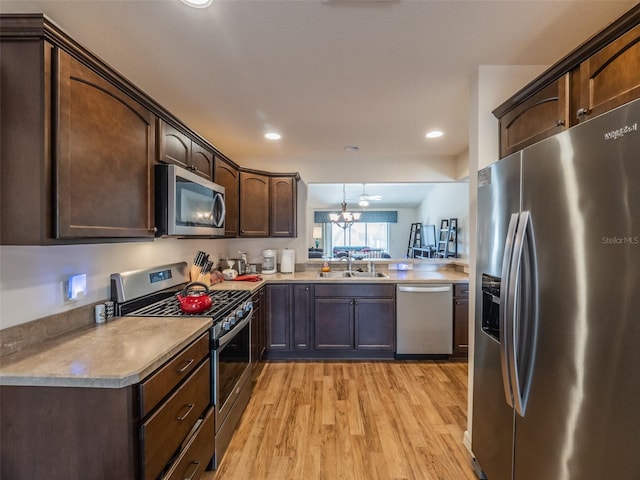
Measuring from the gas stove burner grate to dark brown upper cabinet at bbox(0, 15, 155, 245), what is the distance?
674 mm

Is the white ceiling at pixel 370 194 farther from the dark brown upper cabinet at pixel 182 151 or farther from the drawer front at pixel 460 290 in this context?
the dark brown upper cabinet at pixel 182 151

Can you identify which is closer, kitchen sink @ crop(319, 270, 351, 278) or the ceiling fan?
kitchen sink @ crop(319, 270, 351, 278)

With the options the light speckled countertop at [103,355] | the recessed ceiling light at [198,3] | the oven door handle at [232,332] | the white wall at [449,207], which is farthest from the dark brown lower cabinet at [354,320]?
the recessed ceiling light at [198,3]

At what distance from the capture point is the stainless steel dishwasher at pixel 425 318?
10.5 ft

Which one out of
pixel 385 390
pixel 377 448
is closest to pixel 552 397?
pixel 377 448

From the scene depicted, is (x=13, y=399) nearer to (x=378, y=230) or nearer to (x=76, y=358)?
(x=76, y=358)

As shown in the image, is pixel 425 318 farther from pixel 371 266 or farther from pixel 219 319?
pixel 219 319

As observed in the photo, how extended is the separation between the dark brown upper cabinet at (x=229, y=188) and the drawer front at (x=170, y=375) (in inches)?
54.9

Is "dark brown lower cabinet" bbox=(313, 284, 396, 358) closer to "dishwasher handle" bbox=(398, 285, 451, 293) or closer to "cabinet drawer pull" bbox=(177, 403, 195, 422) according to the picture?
"dishwasher handle" bbox=(398, 285, 451, 293)

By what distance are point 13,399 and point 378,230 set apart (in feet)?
32.6

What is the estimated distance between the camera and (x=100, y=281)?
1.74m

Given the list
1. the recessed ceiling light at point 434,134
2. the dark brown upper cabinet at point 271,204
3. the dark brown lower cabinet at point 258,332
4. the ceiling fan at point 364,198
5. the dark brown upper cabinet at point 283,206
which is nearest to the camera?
the dark brown lower cabinet at point 258,332

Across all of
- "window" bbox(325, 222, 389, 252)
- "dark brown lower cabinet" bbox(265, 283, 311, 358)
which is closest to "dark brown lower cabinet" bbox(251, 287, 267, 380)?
"dark brown lower cabinet" bbox(265, 283, 311, 358)

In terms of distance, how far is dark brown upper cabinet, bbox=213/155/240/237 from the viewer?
2.70m
